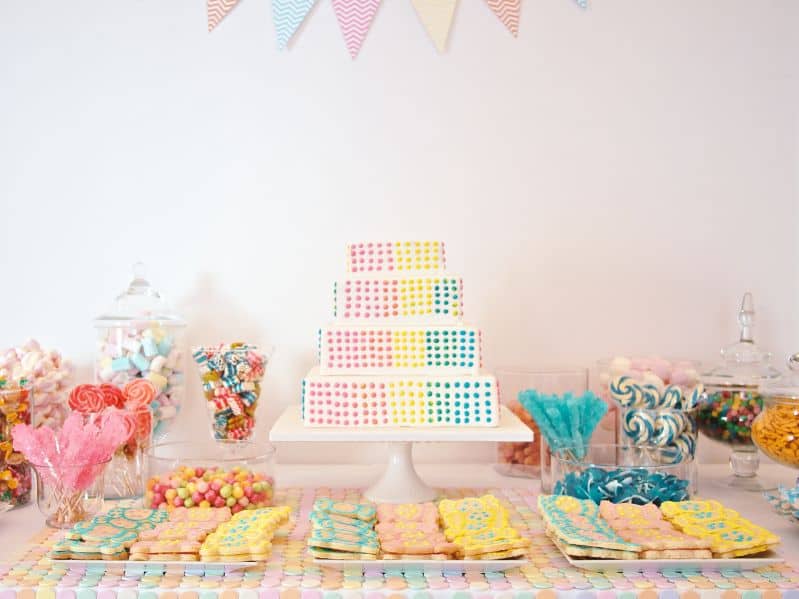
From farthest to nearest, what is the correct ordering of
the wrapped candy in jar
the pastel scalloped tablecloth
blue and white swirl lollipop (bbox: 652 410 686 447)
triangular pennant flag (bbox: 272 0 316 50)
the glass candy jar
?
triangular pennant flag (bbox: 272 0 316 50) < the glass candy jar < blue and white swirl lollipop (bbox: 652 410 686 447) < the wrapped candy in jar < the pastel scalloped tablecloth

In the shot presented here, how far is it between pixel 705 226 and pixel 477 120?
0.58m

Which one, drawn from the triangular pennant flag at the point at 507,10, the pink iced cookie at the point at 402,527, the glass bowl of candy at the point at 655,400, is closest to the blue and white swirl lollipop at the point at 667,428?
the glass bowl of candy at the point at 655,400

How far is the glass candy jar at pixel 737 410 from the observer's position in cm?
166

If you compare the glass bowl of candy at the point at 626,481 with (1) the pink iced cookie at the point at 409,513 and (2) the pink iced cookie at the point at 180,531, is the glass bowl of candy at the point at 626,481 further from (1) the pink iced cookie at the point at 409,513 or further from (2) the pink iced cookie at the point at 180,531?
(2) the pink iced cookie at the point at 180,531

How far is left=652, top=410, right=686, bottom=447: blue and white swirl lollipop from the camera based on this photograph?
155 centimetres

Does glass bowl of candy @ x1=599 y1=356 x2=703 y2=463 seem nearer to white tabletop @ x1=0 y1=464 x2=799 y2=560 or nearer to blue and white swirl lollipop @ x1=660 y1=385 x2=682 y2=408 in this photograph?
blue and white swirl lollipop @ x1=660 y1=385 x2=682 y2=408

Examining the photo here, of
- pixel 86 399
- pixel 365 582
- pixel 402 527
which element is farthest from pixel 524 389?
pixel 86 399

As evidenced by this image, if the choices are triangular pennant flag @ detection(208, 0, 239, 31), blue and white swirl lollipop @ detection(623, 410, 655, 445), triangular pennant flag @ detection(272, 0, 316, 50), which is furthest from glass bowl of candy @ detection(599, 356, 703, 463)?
triangular pennant flag @ detection(208, 0, 239, 31)

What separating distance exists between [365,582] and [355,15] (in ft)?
4.15

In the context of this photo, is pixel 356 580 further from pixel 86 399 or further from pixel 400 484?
pixel 86 399

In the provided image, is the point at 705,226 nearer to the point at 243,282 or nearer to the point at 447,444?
the point at 447,444

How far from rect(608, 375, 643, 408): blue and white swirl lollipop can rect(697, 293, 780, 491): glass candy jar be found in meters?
0.16

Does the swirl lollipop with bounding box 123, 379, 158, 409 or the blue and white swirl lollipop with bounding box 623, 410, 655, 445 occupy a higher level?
the swirl lollipop with bounding box 123, 379, 158, 409

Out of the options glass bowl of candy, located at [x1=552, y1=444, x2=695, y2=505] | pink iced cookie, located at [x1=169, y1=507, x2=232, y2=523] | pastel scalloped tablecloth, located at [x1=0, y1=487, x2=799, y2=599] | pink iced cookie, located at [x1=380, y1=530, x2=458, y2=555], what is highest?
glass bowl of candy, located at [x1=552, y1=444, x2=695, y2=505]
